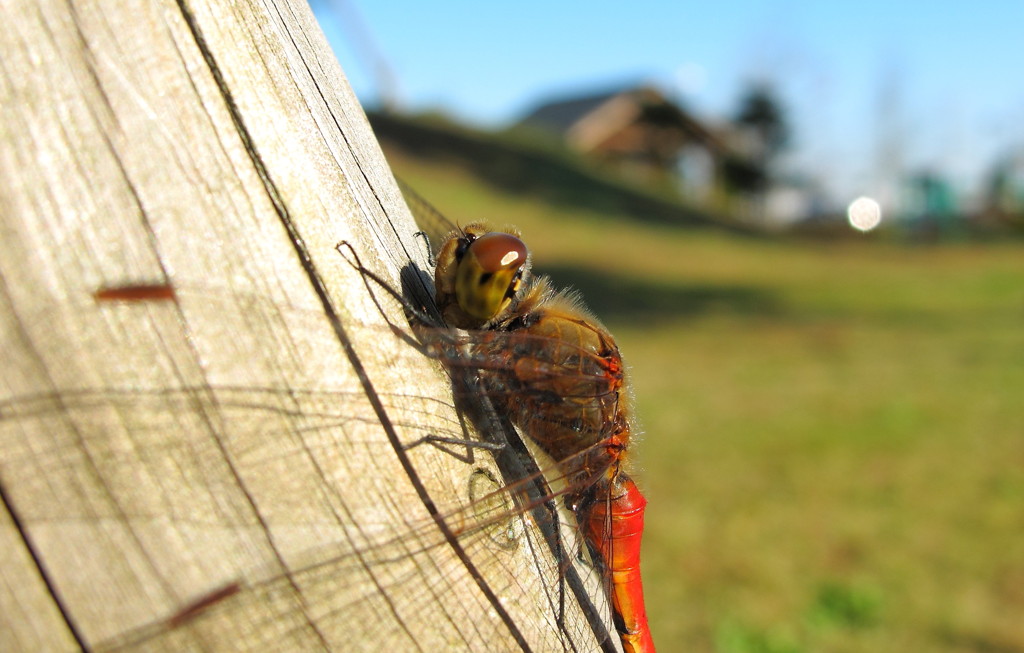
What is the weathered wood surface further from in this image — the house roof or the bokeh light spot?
the house roof

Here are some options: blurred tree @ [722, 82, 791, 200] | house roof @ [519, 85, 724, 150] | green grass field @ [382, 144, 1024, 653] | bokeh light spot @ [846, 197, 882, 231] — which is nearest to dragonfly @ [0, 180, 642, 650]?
green grass field @ [382, 144, 1024, 653]

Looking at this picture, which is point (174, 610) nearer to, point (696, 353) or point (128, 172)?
point (128, 172)

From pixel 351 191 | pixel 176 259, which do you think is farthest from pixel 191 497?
pixel 351 191

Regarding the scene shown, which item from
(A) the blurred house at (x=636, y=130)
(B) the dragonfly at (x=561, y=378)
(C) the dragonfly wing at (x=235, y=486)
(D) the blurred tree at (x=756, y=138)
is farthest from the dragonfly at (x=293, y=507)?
(D) the blurred tree at (x=756, y=138)

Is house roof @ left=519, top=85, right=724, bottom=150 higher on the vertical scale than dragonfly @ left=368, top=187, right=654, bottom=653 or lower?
lower

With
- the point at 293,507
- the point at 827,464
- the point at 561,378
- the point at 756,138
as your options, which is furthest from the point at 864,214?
the point at 293,507

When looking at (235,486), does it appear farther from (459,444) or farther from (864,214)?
(864,214)
